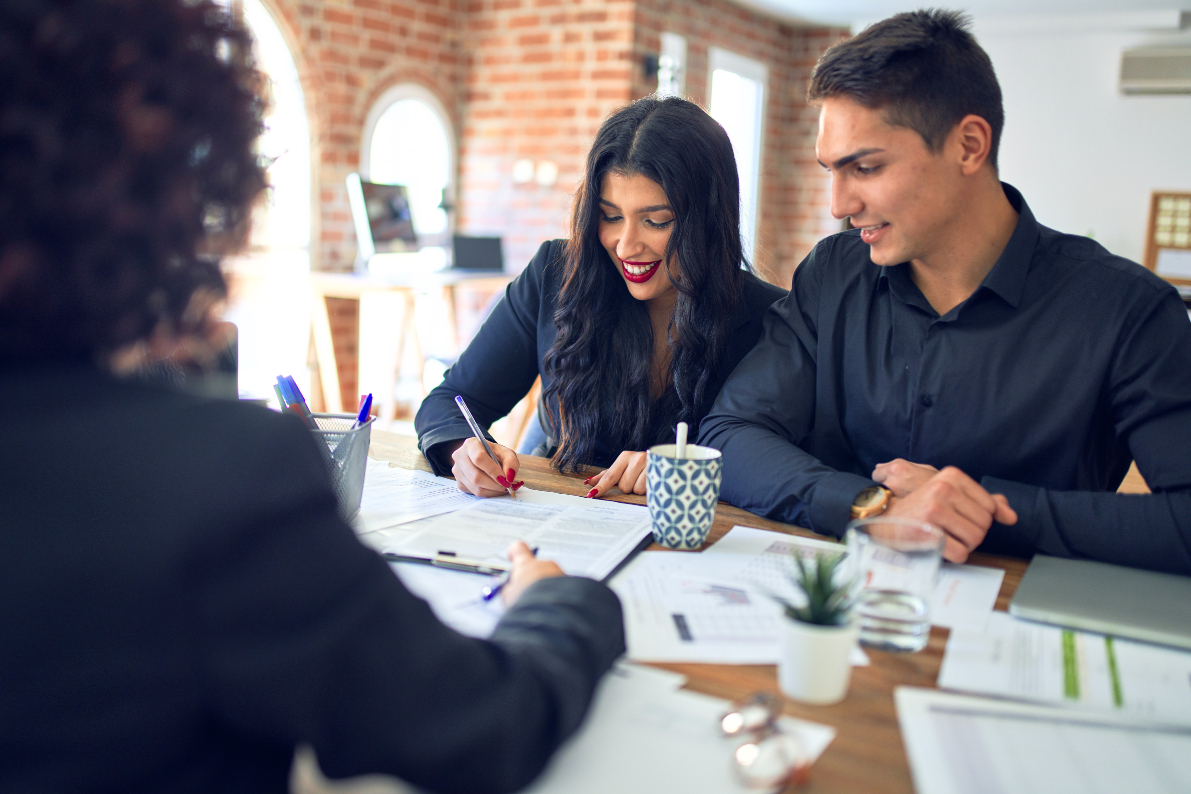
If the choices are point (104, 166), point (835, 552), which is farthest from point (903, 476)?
point (104, 166)

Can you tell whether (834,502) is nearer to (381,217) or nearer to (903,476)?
(903,476)

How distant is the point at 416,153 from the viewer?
528cm

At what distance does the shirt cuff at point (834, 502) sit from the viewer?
1151 millimetres

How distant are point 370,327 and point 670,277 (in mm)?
3157

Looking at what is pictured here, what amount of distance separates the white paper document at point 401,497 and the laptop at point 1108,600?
71cm

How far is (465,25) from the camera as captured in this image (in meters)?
5.39

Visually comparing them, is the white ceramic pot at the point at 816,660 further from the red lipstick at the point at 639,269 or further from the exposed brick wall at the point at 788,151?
the exposed brick wall at the point at 788,151

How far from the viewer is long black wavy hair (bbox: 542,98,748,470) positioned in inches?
64.8

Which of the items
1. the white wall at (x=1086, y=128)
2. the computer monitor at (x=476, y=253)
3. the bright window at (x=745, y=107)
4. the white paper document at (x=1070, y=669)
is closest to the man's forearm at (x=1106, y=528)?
the white paper document at (x=1070, y=669)

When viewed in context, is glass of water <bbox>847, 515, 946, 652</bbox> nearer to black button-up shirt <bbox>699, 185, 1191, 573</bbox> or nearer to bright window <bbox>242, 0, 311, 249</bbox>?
black button-up shirt <bbox>699, 185, 1191, 573</bbox>

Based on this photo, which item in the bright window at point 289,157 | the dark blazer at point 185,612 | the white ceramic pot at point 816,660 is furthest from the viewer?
the bright window at point 289,157

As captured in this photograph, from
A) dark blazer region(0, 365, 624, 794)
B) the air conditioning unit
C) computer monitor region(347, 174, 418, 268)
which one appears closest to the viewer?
dark blazer region(0, 365, 624, 794)

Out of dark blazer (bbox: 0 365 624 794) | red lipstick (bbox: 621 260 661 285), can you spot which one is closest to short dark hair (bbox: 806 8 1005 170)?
red lipstick (bbox: 621 260 661 285)

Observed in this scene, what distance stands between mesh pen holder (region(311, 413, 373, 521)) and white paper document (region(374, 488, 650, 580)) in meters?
0.09
